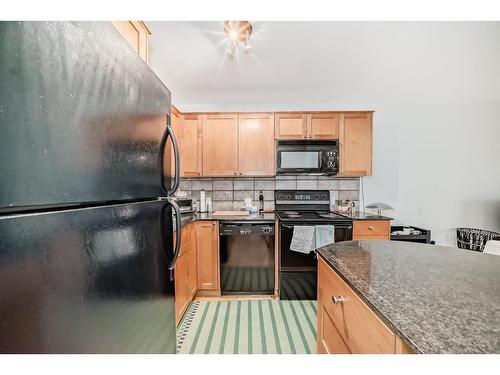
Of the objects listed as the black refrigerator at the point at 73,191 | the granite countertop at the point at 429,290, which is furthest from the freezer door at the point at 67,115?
the granite countertop at the point at 429,290

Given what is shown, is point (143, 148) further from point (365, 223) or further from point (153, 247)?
point (365, 223)

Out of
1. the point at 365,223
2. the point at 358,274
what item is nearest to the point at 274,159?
the point at 365,223

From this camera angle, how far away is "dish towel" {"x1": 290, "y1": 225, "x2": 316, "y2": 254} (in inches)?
98.7

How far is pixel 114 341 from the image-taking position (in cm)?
67

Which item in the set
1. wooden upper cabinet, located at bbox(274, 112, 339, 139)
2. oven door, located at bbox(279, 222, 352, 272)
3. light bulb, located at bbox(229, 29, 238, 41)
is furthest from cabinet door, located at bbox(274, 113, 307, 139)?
light bulb, located at bbox(229, 29, 238, 41)

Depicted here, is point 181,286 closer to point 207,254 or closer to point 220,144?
point 207,254

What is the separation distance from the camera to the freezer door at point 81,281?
408mm

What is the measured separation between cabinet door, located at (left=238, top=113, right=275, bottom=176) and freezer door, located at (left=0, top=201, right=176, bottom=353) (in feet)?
6.96

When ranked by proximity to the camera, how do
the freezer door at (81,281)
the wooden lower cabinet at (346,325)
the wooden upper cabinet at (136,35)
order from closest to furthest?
the freezer door at (81,281) < the wooden lower cabinet at (346,325) < the wooden upper cabinet at (136,35)

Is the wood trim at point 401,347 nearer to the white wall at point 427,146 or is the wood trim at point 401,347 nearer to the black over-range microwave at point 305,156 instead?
the black over-range microwave at point 305,156

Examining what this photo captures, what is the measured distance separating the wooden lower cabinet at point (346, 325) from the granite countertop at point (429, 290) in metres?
0.05

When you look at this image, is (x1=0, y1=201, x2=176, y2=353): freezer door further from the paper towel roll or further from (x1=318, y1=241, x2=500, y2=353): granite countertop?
the paper towel roll

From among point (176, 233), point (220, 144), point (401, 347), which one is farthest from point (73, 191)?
point (220, 144)

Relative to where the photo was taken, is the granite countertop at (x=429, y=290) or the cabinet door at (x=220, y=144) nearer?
the granite countertop at (x=429, y=290)
